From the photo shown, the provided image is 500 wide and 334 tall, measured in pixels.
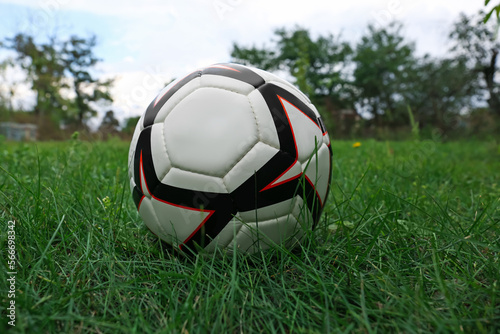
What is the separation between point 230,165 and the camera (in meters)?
1.30

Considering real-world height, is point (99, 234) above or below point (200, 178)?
A: below

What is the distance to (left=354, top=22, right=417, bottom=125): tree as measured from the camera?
2936 centimetres

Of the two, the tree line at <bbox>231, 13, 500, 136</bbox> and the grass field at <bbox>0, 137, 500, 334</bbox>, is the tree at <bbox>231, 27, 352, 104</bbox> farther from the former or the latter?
the grass field at <bbox>0, 137, 500, 334</bbox>

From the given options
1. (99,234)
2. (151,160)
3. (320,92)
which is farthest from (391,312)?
(320,92)

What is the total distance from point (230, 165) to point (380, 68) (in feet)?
107

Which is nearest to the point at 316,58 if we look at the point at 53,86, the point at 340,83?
the point at 340,83

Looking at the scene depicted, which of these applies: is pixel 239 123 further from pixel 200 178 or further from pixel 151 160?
pixel 151 160

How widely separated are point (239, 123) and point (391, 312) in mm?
834

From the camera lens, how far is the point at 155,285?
1207 millimetres

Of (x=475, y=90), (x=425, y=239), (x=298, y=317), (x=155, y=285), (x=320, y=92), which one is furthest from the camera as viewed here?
(x=320, y=92)

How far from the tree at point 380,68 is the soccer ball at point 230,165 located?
96.3 ft

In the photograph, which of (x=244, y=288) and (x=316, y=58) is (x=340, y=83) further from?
(x=244, y=288)

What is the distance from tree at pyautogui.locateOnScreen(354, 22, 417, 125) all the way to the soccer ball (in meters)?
29.4

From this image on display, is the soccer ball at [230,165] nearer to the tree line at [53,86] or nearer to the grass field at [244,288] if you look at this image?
the grass field at [244,288]
